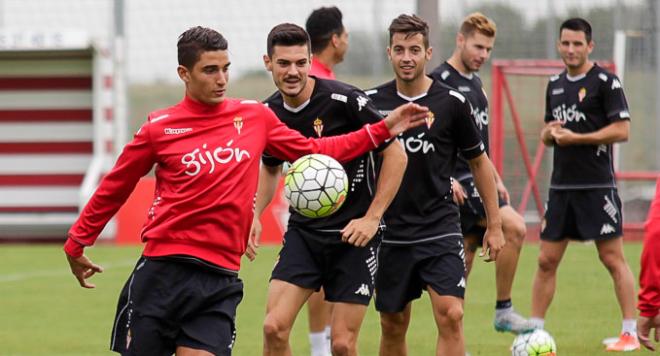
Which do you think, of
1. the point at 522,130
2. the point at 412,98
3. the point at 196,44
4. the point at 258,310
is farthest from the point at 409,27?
the point at 522,130

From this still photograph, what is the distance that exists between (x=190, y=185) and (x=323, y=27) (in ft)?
Answer: 10.8

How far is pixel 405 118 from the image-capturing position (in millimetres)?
6207

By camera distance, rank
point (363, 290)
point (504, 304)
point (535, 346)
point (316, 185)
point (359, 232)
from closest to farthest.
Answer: point (316, 185), point (359, 232), point (363, 290), point (535, 346), point (504, 304)

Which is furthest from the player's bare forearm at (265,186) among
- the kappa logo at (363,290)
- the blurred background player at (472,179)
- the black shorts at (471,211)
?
the black shorts at (471,211)

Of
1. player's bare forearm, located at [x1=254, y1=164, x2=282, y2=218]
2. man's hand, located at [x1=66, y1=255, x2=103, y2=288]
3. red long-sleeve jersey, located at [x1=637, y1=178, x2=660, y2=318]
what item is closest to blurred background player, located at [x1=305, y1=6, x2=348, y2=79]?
player's bare forearm, located at [x1=254, y1=164, x2=282, y2=218]

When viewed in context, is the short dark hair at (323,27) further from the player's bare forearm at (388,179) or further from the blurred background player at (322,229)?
the player's bare forearm at (388,179)

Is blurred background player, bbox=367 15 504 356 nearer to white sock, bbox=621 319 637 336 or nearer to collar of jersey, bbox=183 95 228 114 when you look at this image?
collar of jersey, bbox=183 95 228 114

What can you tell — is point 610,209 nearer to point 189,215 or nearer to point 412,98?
point 412,98

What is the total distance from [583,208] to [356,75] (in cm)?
1123

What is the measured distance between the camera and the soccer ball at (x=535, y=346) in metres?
7.50

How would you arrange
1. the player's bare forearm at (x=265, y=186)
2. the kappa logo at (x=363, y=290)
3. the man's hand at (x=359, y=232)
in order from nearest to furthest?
the man's hand at (x=359, y=232), the kappa logo at (x=363, y=290), the player's bare forearm at (x=265, y=186)

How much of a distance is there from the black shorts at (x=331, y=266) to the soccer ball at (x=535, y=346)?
1222mm

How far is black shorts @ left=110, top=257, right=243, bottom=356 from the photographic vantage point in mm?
5738

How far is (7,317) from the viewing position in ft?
36.1
